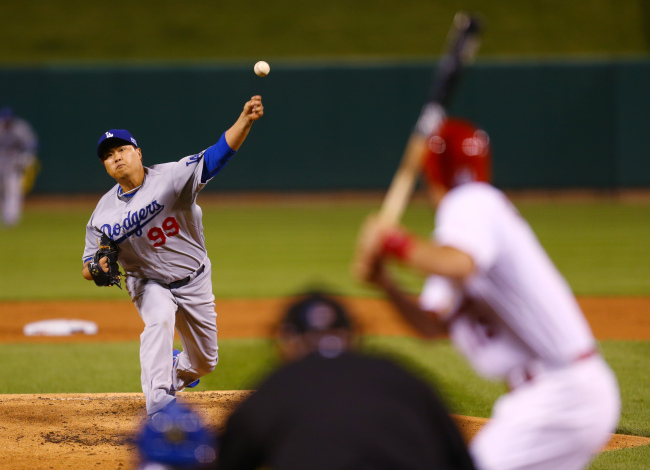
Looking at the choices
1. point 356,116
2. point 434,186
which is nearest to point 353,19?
point 356,116

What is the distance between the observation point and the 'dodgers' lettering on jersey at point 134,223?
5129mm

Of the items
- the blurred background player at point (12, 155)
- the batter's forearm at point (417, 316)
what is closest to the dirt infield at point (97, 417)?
the batter's forearm at point (417, 316)

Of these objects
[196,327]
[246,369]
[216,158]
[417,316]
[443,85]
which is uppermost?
[443,85]

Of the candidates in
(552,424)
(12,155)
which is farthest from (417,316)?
(12,155)

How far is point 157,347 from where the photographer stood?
496cm

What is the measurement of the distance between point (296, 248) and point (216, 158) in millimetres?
9974

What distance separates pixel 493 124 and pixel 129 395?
18336mm

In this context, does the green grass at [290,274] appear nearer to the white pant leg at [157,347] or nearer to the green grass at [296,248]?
the green grass at [296,248]

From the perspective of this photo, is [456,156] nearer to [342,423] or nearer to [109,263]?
→ [342,423]

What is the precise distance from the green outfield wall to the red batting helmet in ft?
66.5

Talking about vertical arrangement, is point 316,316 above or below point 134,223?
below

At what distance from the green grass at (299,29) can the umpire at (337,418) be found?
26.1m

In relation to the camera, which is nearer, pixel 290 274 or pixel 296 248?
pixel 290 274

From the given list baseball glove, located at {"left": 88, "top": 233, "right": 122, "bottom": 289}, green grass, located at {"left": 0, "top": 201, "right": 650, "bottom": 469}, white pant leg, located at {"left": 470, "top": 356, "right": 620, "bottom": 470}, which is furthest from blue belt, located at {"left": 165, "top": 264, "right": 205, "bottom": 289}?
white pant leg, located at {"left": 470, "top": 356, "right": 620, "bottom": 470}
